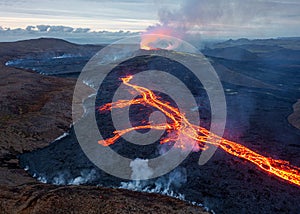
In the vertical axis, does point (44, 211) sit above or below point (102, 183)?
above

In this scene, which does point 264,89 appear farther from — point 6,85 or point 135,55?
point 6,85

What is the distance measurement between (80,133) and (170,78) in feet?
100

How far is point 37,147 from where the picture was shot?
1357 inches

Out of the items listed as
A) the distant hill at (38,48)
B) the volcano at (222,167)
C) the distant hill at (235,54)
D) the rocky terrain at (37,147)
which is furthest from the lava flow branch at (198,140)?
the distant hill at (235,54)

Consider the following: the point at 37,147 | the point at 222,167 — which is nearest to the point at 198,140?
the point at 222,167

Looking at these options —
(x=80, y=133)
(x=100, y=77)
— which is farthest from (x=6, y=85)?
(x=80, y=133)

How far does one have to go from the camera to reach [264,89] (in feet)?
212

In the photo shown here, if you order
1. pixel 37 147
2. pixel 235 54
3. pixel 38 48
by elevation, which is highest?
pixel 38 48

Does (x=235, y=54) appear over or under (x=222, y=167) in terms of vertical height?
under

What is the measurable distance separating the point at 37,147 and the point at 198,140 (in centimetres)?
1740

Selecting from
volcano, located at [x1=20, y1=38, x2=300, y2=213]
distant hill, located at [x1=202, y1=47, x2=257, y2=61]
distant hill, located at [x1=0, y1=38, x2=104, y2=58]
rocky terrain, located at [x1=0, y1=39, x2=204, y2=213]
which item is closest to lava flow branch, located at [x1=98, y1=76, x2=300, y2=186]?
volcano, located at [x1=20, y1=38, x2=300, y2=213]

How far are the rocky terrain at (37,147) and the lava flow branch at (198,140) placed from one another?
7.78 m

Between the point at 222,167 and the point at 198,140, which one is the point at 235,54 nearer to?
the point at 198,140

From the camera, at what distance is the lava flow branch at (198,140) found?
27750 mm
